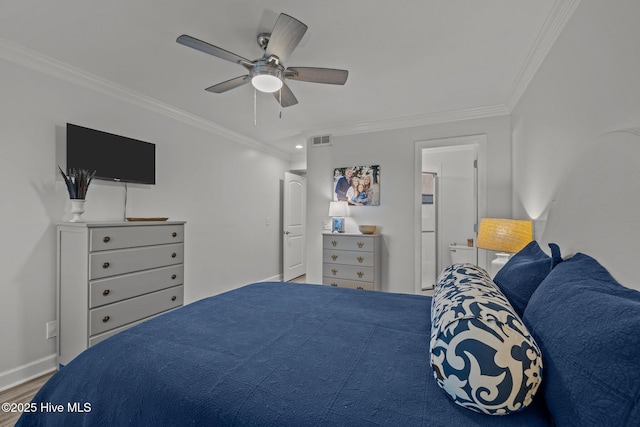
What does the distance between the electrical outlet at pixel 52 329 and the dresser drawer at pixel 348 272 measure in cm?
268

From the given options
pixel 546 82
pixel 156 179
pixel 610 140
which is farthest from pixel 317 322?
pixel 156 179

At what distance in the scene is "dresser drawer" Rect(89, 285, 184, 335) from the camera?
2.24 meters

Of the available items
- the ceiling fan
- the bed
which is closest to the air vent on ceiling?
the ceiling fan

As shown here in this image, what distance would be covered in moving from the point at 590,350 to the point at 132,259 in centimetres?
289

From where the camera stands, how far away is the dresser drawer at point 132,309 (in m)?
2.24

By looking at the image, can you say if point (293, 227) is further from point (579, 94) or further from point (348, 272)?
point (579, 94)

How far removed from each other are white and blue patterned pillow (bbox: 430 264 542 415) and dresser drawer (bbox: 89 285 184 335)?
8.26 feet

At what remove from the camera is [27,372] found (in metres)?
2.24

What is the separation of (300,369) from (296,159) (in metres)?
5.10

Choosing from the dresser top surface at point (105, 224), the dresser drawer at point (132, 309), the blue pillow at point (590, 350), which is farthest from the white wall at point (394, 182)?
the blue pillow at point (590, 350)

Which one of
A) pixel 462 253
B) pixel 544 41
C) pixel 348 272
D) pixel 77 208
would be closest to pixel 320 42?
pixel 544 41

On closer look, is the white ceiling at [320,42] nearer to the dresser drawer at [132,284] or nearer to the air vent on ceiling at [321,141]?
the air vent on ceiling at [321,141]

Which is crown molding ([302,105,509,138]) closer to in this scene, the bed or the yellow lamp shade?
the yellow lamp shade

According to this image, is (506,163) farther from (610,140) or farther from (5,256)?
(5,256)
